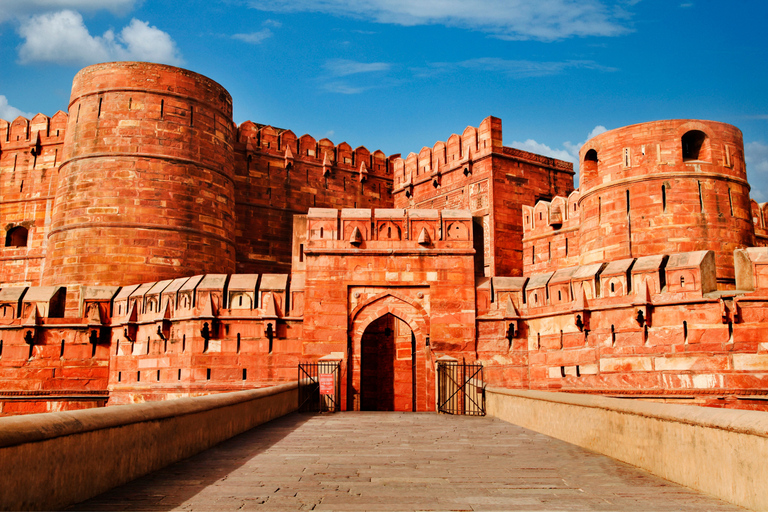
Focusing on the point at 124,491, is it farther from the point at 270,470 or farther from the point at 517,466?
the point at 517,466

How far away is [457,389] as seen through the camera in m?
13.1

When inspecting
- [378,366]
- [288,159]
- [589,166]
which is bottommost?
[378,366]

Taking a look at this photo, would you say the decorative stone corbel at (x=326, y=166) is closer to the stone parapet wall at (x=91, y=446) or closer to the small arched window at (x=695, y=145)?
the small arched window at (x=695, y=145)

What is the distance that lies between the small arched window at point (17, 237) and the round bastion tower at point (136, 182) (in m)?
5.29

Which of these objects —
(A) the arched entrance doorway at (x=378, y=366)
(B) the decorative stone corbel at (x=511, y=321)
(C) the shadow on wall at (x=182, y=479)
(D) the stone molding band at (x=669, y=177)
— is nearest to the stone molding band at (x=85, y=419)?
(C) the shadow on wall at (x=182, y=479)

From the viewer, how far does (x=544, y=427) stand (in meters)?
7.94

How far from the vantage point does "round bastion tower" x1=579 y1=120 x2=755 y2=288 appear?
50.3ft

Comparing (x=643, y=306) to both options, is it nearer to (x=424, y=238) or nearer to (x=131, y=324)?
(x=424, y=238)

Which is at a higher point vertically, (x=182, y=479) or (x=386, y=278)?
(x=386, y=278)

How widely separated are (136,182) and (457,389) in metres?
10.5

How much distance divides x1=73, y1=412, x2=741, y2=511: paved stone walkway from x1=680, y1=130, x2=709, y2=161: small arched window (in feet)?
35.5

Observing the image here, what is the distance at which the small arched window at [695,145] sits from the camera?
620 inches

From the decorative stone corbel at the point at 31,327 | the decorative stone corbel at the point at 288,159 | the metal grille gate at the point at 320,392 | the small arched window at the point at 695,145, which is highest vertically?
the decorative stone corbel at the point at 288,159

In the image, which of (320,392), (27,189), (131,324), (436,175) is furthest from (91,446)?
(27,189)
